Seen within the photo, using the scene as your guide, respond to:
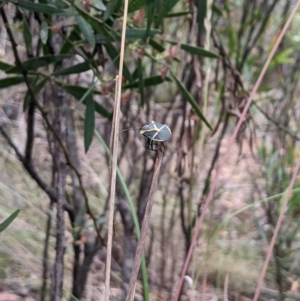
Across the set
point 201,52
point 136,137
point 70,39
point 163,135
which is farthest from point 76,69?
point 136,137

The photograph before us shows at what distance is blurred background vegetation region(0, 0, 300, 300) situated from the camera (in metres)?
0.67

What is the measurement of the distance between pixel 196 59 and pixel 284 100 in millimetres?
545

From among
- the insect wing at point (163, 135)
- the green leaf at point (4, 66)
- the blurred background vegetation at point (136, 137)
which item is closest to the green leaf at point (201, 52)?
the blurred background vegetation at point (136, 137)

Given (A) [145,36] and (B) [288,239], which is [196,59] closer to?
(A) [145,36]

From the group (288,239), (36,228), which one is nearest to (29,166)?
(36,228)

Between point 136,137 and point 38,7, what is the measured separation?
0.67 metres

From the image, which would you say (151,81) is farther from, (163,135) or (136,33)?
(163,135)

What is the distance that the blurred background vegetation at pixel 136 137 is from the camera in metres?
0.67

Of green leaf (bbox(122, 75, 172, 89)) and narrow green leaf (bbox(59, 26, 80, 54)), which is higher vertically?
narrow green leaf (bbox(59, 26, 80, 54))

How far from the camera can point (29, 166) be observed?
2.91 ft

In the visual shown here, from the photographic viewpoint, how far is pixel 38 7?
0.57 m

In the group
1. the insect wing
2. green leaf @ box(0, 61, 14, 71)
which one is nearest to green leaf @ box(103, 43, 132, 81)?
Result: green leaf @ box(0, 61, 14, 71)

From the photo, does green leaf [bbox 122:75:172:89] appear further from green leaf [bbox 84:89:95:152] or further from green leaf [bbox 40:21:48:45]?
green leaf [bbox 40:21:48:45]

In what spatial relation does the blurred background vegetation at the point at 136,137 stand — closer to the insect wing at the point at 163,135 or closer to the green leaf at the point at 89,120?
the green leaf at the point at 89,120
